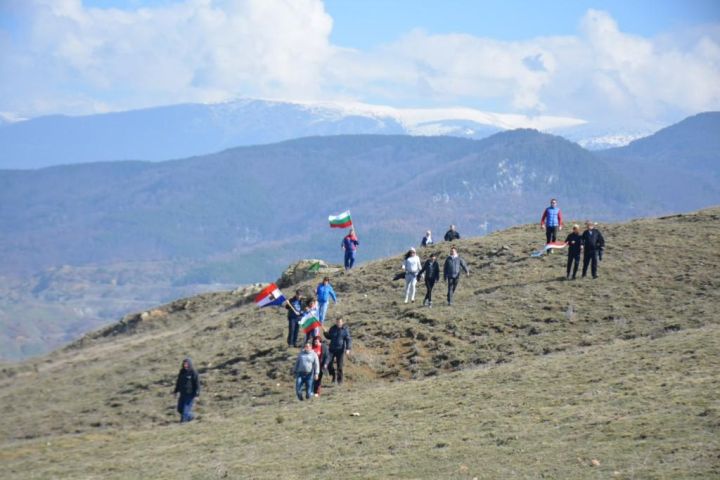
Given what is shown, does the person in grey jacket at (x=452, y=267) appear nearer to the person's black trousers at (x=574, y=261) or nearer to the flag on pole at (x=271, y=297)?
the person's black trousers at (x=574, y=261)

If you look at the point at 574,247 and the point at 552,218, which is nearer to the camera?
the point at 574,247

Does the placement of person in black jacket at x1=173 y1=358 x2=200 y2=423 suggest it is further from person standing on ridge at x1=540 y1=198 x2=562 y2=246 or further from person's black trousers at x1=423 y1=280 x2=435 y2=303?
person standing on ridge at x1=540 y1=198 x2=562 y2=246

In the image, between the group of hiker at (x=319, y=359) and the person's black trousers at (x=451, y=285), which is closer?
the group of hiker at (x=319, y=359)

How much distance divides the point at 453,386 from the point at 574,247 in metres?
11.8

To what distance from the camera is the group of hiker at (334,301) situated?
29812mm

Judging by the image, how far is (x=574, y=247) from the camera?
124ft

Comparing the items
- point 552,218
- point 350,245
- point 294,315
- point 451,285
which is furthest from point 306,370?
point 350,245

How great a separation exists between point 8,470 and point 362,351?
42.2ft

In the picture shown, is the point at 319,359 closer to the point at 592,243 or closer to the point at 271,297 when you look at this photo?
the point at 271,297

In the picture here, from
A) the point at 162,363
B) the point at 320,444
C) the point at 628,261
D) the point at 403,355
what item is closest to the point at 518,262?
the point at 628,261

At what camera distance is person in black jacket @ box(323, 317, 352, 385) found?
100 feet

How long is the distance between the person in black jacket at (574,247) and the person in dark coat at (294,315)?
10717mm

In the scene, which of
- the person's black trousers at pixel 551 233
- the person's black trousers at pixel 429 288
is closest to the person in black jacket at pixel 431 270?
the person's black trousers at pixel 429 288

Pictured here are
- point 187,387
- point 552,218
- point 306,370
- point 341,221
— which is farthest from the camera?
point 341,221
